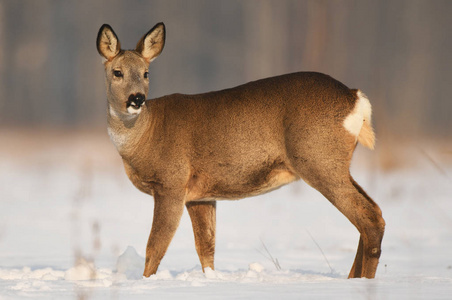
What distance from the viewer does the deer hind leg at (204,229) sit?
7.23m

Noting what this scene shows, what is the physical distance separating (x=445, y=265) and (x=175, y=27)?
26.4m

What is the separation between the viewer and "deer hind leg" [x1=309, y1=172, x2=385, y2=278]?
20.6 ft

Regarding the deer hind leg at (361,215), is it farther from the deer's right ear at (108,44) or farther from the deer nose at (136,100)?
the deer's right ear at (108,44)

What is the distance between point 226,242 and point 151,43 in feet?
9.20

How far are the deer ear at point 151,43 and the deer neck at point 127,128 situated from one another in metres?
0.48

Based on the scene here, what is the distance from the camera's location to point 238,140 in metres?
6.74

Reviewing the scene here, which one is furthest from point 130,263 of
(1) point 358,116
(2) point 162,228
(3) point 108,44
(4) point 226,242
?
(1) point 358,116

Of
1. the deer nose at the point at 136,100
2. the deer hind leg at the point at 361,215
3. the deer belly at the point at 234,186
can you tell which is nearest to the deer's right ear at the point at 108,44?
the deer nose at the point at 136,100

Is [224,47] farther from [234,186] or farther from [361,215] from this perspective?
[361,215]

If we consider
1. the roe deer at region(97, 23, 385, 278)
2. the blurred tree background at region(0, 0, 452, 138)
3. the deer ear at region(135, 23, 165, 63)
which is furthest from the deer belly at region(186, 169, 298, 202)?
the blurred tree background at region(0, 0, 452, 138)

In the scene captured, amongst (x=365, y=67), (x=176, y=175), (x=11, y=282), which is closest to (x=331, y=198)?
(x=176, y=175)

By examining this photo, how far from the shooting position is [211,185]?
6.79 metres

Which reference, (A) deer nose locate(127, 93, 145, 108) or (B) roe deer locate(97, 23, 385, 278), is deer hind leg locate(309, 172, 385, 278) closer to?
(B) roe deer locate(97, 23, 385, 278)

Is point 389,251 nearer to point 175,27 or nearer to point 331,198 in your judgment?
point 331,198
